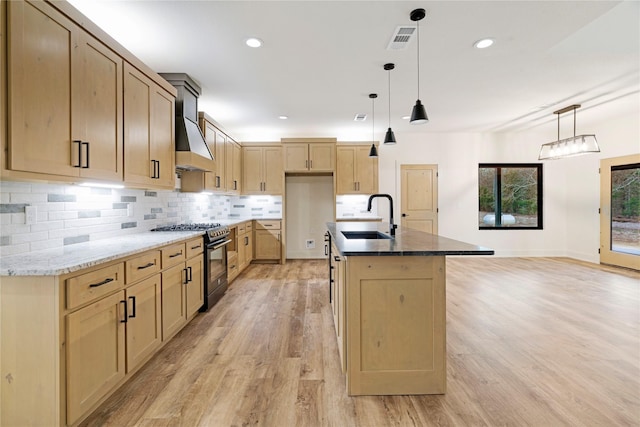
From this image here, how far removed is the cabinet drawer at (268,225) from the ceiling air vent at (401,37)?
378 cm

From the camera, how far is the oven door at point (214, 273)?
10.7 feet

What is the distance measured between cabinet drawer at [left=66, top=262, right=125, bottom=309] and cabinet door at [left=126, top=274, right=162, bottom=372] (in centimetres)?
16

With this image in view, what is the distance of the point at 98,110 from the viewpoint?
195 cm

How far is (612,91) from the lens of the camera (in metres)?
3.99

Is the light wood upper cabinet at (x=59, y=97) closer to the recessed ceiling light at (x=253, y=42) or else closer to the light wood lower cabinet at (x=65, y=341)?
the light wood lower cabinet at (x=65, y=341)

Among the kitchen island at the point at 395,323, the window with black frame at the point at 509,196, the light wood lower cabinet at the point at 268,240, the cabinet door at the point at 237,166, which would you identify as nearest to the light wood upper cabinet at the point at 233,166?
the cabinet door at the point at 237,166

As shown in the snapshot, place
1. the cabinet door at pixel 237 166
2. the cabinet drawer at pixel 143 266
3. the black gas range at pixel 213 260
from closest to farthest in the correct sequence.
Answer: the cabinet drawer at pixel 143 266, the black gas range at pixel 213 260, the cabinet door at pixel 237 166

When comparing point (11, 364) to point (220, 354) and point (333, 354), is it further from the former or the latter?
point (333, 354)

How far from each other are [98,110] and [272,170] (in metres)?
4.01

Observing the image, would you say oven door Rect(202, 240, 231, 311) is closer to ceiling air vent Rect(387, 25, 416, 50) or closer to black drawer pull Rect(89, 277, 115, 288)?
black drawer pull Rect(89, 277, 115, 288)

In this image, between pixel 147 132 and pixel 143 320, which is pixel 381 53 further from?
pixel 143 320

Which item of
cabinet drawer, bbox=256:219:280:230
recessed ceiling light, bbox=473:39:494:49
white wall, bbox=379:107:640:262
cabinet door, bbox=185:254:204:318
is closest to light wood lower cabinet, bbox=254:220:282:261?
cabinet drawer, bbox=256:219:280:230

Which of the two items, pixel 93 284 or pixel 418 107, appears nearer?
pixel 93 284

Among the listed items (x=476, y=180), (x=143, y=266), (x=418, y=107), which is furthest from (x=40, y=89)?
(x=476, y=180)
